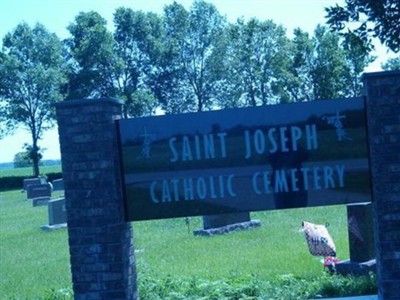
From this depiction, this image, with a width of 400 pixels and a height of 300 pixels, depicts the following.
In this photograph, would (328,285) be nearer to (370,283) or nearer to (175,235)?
(370,283)

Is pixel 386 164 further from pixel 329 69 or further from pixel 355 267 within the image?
pixel 329 69

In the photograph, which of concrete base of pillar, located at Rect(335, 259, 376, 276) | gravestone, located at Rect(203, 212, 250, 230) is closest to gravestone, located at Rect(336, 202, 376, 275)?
concrete base of pillar, located at Rect(335, 259, 376, 276)

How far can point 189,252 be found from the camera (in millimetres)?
12617

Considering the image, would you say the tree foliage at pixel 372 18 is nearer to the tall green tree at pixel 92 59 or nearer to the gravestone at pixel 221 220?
the gravestone at pixel 221 220

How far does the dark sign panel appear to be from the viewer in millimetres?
6277

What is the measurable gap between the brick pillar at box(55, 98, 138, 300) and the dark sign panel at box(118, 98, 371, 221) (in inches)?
11.1

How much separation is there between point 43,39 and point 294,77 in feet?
76.1

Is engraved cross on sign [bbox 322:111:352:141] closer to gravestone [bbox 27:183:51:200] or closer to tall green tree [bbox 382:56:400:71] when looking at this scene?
gravestone [bbox 27:183:51:200]

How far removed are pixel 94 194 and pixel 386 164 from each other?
2563 mm

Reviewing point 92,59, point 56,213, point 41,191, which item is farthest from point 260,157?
point 92,59

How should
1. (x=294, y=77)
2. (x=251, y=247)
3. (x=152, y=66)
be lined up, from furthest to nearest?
(x=152, y=66)
(x=294, y=77)
(x=251, y=247)

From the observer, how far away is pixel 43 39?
2584 inches

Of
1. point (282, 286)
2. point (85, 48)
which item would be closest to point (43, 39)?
point (85, 48)

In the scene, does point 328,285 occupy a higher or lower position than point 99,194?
lower
